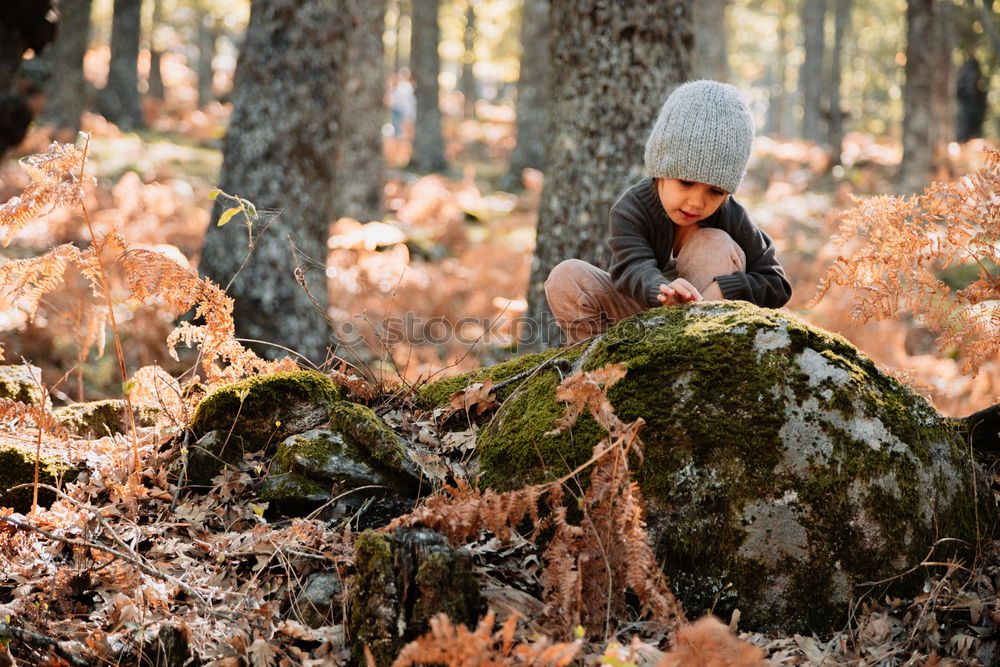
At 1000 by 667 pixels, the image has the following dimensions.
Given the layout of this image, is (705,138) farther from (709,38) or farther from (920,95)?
(709,38)

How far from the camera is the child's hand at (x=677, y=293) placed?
325 centimetres

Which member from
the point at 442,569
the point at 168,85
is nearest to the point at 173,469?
the point at 442,569

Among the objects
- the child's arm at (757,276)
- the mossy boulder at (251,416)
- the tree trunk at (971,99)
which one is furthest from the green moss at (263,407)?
the tree trunk at (971,99)

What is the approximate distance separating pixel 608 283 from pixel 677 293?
0.69m

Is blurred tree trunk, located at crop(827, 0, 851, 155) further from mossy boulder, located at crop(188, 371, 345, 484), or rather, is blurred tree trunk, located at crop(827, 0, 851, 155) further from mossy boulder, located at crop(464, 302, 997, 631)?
mossy boulder, located at crop(188, 371, 345, 484)

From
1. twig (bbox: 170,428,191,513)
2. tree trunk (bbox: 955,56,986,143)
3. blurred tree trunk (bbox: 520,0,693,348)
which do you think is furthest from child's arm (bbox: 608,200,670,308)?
tree trunk (bbox: 955,56,986,143)

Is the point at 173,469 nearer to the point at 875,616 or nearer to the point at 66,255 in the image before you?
the point at 66,255

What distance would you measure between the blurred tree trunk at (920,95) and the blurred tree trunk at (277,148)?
996 centimetres

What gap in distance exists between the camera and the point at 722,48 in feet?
51.3

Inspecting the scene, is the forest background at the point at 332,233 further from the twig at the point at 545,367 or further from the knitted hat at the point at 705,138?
the knitted hat at the point at 705,138

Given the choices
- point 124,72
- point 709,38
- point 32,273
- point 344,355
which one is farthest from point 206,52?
point 32,273

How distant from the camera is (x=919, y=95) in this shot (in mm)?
12297

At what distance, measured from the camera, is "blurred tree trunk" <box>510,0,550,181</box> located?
1711cm

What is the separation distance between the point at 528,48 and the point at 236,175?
12491 millimetres
